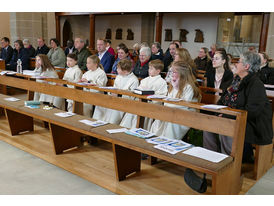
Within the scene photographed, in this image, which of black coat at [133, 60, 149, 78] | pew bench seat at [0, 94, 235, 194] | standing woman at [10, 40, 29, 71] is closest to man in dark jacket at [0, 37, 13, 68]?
standing woman at [10, 40, 29, 71]

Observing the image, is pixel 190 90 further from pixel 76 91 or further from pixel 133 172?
pixel 76 91

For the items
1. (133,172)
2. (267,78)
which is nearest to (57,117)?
(133,172)

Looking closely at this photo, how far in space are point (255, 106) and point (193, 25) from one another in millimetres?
11780

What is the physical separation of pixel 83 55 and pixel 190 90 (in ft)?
12.8

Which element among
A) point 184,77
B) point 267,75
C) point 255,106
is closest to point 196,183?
point 255,106

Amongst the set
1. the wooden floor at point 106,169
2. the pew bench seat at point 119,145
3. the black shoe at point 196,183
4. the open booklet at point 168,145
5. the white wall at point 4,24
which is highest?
the white wall at point 4,24

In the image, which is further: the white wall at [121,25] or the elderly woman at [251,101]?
the white wall at [121,25]

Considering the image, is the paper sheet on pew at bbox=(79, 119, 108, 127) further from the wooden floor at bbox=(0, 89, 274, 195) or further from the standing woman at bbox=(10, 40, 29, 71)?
the standing woman at bbox=(10, 40, 29, 71)

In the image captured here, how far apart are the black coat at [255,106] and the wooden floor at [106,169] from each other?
57 centimetres

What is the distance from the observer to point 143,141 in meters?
3.27

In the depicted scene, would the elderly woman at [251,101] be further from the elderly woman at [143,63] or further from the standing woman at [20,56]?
the standing woman at [20,56]

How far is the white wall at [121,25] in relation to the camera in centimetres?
1609

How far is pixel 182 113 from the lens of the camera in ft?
11.0

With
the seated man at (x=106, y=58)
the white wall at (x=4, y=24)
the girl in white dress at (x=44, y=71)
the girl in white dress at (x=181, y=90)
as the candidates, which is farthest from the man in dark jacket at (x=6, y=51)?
the girl in white dress at (x=181, y=90)
